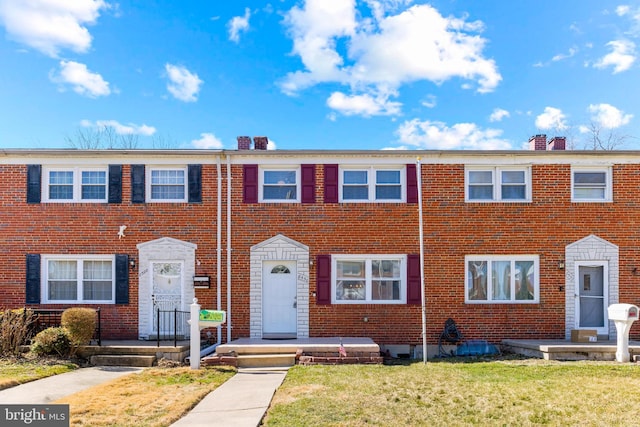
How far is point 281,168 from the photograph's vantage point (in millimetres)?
12422

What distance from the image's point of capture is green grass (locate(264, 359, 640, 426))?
612 cm

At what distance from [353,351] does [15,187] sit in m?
9.61

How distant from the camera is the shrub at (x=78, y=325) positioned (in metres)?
10.6

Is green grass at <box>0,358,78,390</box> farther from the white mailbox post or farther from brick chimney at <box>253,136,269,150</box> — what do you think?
the white mailbox post

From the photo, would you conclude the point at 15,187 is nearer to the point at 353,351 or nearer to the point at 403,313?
the point at 353,351

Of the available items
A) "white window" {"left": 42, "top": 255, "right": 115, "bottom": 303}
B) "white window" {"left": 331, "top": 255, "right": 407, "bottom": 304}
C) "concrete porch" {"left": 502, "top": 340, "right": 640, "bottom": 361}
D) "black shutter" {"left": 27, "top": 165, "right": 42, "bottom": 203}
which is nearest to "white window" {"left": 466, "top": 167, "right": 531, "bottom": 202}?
"white window" {"left": 331, "top": 255, "right": 407, "bottom": 304}

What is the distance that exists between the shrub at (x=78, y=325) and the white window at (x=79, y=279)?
141 cm

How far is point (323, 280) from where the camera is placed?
12094mm

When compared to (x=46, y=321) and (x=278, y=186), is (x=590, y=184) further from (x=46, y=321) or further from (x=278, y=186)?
(x=46, y=321)

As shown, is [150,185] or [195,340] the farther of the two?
[150,185]

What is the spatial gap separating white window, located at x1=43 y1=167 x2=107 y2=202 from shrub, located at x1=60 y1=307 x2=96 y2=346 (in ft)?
10.1

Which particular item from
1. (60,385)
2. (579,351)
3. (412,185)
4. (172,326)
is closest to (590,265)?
(579,351)

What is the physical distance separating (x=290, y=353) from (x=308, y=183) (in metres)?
4.29

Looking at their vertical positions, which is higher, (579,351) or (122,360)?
(579,351)
